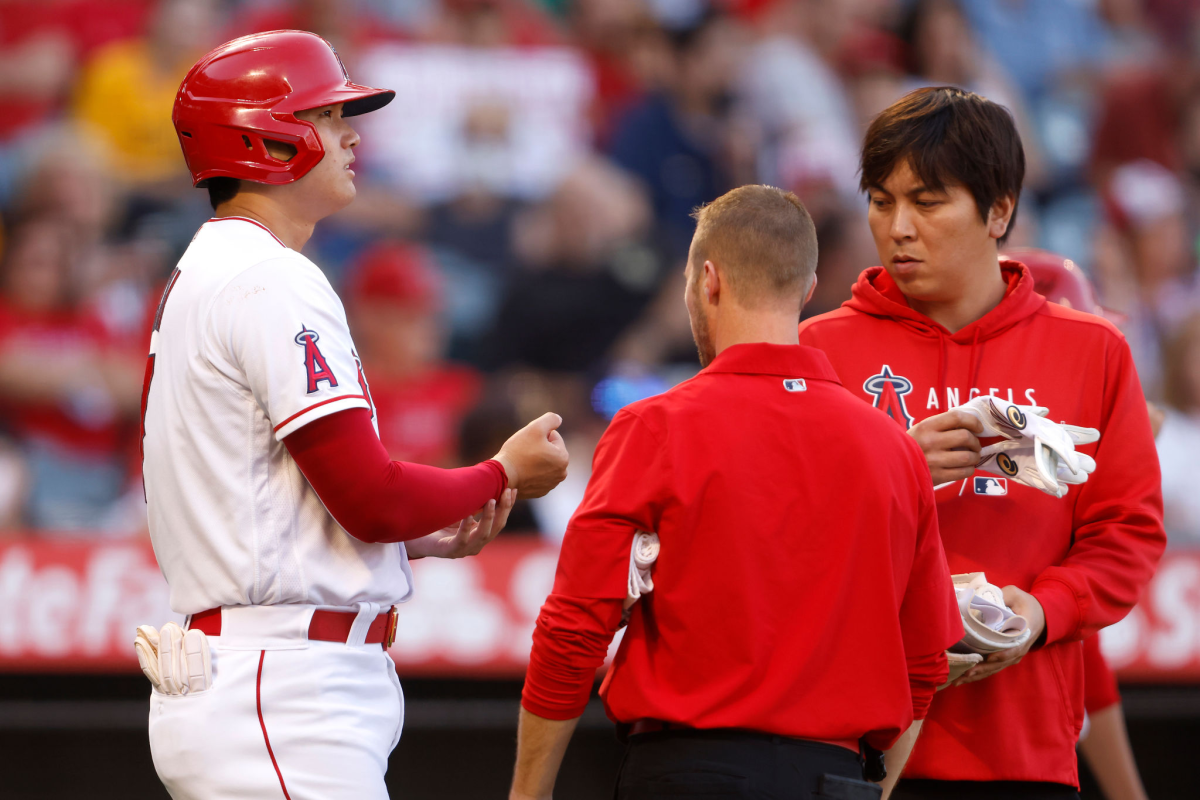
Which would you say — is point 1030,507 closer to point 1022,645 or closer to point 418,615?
point 1022,645

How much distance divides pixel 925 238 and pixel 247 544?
144 cm

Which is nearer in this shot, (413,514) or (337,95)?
(413,514)

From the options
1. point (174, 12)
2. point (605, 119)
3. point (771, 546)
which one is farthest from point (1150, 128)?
point (771, 546)

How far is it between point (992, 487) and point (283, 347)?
1381 millimetres

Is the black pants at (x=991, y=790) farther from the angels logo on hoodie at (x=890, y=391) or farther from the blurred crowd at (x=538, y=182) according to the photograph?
the blurred crowd at (x=538, y=182)

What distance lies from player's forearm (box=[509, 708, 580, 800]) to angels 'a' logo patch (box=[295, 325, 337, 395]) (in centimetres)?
68

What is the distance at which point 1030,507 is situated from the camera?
240 cm

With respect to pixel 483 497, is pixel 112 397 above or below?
below

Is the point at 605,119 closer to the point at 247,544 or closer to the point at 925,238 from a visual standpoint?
the point at 925,238

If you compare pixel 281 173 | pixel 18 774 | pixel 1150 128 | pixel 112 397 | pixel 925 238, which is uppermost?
pixel 281 173

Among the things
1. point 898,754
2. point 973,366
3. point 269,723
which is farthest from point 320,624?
point 973,366

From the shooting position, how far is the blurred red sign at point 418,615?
16.0 feet

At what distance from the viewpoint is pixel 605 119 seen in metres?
7.54

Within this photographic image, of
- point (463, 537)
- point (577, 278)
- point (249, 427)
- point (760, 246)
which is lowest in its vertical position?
point (577, 278)
